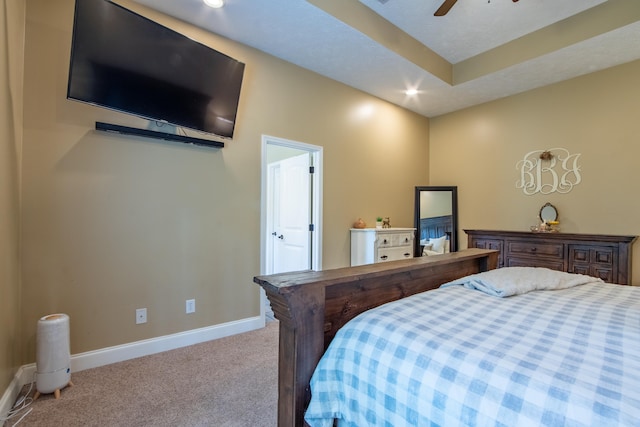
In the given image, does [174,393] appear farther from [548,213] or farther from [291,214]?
[548,213]

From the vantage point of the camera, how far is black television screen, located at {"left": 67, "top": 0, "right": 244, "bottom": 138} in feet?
6.54

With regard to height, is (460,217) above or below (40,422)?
above

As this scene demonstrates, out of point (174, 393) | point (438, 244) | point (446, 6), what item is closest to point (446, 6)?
point (446, 6)

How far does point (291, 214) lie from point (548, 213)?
3.33 metres

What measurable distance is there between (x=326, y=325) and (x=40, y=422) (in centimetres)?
177

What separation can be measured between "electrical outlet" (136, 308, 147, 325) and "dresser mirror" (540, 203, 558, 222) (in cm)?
461

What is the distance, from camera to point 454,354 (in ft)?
3.03

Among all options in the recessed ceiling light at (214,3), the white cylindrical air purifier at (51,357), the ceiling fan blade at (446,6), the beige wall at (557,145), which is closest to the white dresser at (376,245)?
the beige wall at (557,145)

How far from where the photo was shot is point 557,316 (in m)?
1.25

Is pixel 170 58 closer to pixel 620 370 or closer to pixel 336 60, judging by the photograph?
pixel 336 60

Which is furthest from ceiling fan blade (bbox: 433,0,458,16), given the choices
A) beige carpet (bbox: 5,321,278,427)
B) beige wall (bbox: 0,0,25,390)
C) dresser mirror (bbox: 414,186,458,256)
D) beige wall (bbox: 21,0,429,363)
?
beige carpet (bbox: 5,321,278,427)

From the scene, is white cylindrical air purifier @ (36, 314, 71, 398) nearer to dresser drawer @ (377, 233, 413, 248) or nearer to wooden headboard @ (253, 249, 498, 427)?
wooden headboard @ (253, 249, 498, 427)

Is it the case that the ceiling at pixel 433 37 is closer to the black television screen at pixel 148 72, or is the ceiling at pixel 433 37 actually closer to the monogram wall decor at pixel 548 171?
the black television screen at pixel 148 72

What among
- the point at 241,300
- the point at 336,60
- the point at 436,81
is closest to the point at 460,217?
the point at 436,81
